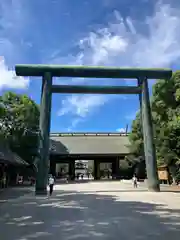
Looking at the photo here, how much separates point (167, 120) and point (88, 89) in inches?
411

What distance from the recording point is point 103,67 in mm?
23781

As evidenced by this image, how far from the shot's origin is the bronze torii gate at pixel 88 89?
22.4 meters

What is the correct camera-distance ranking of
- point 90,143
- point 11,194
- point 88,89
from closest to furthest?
1. point 11,194
2. point 88,89
3. point 90,143

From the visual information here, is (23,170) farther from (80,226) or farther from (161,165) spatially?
(80,226)

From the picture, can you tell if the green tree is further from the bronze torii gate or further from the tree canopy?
the tree canopy

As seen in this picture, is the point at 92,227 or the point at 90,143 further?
the point at 90,143

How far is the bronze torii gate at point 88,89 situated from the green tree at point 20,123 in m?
14.7

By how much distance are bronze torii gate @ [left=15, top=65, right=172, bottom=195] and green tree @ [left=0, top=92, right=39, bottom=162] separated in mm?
14661

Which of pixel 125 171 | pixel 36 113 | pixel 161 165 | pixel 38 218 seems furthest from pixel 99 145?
pixel 38 218

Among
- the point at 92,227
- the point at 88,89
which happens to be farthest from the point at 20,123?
the point at 92,227

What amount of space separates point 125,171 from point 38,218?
128 feet

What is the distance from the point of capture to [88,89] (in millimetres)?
24906

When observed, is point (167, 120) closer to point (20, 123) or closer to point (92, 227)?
point (20, 123)

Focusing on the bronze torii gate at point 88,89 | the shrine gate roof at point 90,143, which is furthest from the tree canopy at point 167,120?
the shrine gate roof at point 90,143
